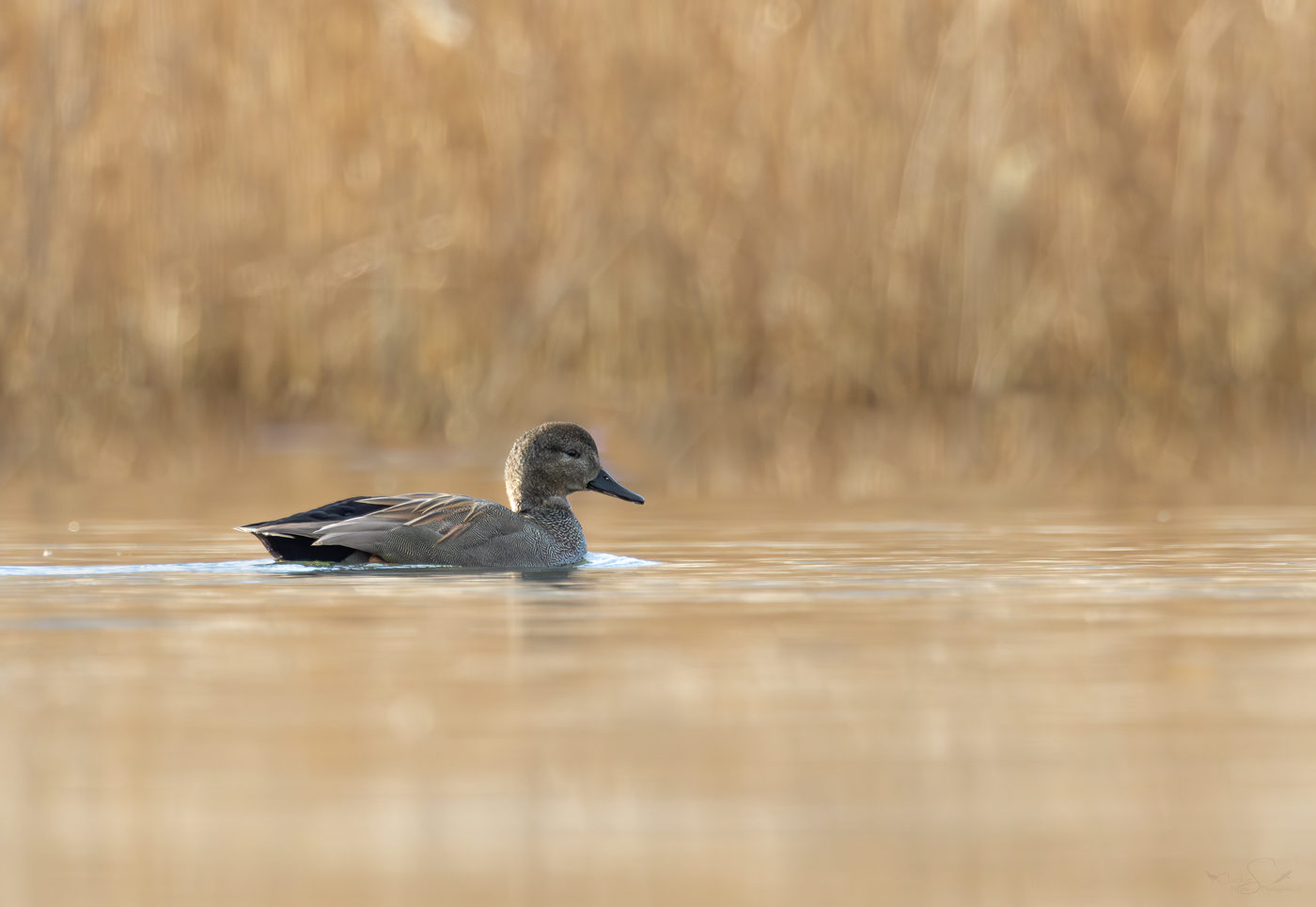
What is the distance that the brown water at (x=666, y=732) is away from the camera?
2662 mm

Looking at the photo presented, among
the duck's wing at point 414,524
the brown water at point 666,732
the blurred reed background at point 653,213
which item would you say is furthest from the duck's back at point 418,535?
the blurred reed background at point 653,213

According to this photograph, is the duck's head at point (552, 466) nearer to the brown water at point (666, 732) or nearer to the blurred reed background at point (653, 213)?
the brown water at point (666, 732)

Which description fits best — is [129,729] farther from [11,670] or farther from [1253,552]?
[1253,552]

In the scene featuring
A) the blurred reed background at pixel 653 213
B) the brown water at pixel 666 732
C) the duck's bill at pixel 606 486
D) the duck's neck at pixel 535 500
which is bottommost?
the brown water at pixel 666 732

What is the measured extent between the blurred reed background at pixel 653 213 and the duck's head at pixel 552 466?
283 centimetres

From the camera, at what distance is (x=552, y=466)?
279 inches

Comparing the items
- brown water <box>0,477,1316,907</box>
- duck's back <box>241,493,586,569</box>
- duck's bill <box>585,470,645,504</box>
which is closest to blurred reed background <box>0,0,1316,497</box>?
duck's bill <box>585,470,645,504</box>

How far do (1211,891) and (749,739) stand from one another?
3.49 ft

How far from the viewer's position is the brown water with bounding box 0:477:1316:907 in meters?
2.66

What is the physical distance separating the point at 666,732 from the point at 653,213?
22.1 feet

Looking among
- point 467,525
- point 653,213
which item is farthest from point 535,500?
point 653,213

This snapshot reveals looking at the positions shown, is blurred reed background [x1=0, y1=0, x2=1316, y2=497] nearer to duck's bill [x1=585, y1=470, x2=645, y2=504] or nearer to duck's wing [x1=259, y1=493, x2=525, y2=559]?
duck's bill [x1=585, y1=470, x2=645, y2=504]

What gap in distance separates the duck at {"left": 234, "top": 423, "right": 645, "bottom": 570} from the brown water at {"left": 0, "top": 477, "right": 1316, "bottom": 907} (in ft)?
0.45

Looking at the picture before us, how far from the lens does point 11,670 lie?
421 centimetres
